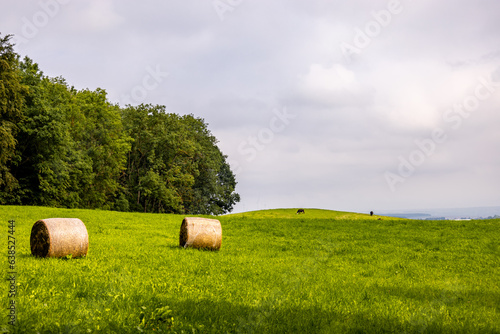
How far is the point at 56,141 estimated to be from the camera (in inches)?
1746

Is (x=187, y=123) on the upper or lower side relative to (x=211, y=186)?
upper

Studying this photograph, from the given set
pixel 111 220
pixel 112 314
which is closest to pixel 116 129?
pixel 111 220

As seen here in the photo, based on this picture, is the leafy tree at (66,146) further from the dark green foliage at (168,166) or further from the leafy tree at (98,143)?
the dark green foliage at (168,166)

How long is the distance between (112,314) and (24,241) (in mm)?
12143

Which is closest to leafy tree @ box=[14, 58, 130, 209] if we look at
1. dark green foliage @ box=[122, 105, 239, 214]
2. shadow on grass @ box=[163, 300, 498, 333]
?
dark green foliage @ box=[122, 105, 239, 214]

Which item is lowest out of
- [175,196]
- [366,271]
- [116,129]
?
[366,271]

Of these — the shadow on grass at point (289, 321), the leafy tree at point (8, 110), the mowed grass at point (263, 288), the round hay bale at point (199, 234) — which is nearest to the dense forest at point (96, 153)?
the leafy tree at point (8, 110)

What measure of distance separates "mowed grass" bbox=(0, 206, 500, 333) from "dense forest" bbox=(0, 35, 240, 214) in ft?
83.8

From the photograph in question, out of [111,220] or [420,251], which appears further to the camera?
[111,220]

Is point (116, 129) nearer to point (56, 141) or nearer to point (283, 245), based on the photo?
point (56, 141)

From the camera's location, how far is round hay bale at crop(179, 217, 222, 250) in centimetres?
1777

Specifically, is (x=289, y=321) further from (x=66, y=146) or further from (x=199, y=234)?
(x=66, y=146)

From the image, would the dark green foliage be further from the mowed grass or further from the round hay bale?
the round hay bale

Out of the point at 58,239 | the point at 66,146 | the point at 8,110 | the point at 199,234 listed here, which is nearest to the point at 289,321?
the point at 58,239
